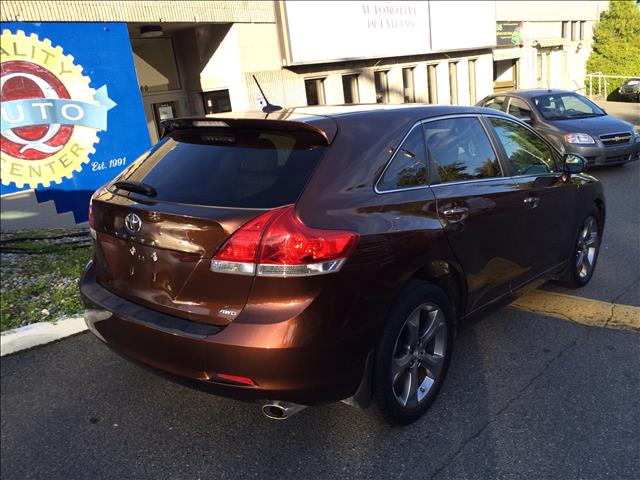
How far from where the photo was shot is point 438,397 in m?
3.12

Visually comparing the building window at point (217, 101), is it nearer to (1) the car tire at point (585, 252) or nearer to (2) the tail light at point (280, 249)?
(1) the car tire at point (585, 252)

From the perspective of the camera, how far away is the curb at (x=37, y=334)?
3.99 meters

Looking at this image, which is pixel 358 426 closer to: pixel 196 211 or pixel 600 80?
pixel 196 211

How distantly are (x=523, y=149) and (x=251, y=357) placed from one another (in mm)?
2652

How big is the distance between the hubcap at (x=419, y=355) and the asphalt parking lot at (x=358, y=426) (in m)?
0.18

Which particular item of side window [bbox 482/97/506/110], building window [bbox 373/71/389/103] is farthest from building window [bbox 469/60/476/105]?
side window [bbox 482/97/506/110]

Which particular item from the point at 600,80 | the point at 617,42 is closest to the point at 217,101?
the point at 600,80

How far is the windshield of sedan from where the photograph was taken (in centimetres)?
1051

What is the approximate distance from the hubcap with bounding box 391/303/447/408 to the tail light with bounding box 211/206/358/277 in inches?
25.1

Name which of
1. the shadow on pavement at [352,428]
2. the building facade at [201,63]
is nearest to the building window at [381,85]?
the building facade at [201,63]

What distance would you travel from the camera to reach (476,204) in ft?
10.4

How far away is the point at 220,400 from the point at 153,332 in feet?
2.75

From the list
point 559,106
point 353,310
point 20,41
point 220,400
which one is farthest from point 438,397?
point 559,106

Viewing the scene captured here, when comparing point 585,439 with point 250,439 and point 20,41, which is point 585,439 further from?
point 20,41
